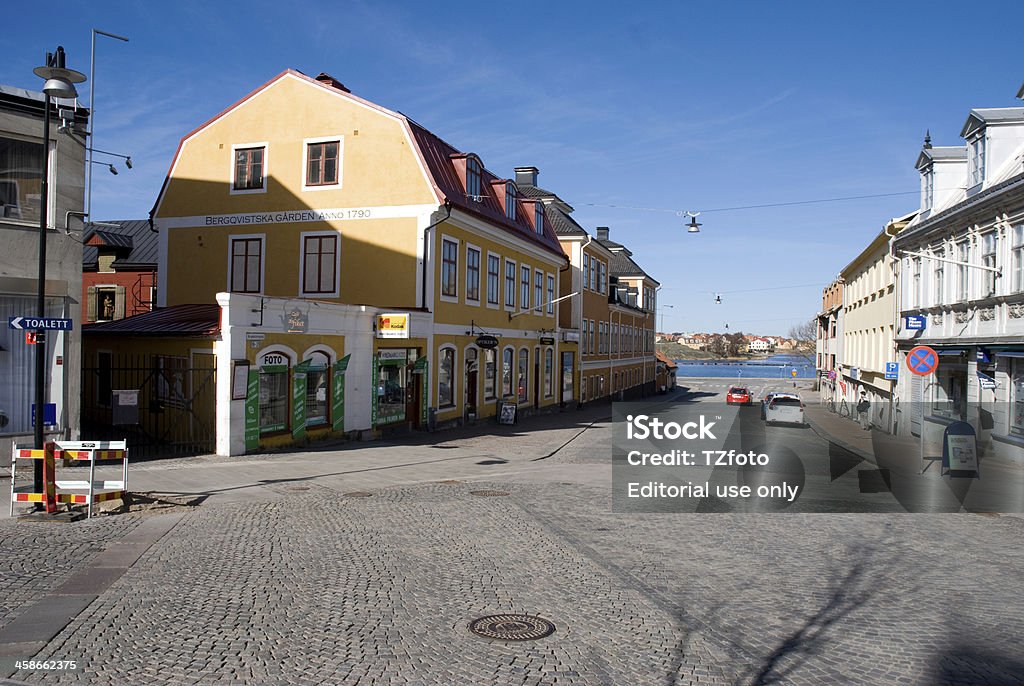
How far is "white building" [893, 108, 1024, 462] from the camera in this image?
801 inches

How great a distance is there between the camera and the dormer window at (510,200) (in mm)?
31703

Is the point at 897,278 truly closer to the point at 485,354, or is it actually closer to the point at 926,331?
the point at 926,331

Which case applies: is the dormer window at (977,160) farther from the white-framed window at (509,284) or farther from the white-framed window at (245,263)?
the white-framed window at (245,263)

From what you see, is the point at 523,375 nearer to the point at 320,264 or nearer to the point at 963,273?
the point at 320,264

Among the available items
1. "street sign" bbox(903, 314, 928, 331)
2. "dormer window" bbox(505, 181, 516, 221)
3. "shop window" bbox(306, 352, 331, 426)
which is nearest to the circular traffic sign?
"street sign" bbox(903, 314, 928, 331)

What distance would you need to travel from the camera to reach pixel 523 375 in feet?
115

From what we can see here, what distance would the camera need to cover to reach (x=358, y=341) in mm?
21984

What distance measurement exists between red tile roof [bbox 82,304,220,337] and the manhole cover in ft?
41.6

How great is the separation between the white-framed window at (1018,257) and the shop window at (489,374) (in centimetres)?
1712

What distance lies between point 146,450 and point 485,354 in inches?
563

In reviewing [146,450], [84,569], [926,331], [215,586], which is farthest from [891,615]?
[926,331]

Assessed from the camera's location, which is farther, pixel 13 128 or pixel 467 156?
pixel 467 156

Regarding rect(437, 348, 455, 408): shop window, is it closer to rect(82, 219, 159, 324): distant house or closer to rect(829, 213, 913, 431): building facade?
rect(829, 213, 913, 431): building facade

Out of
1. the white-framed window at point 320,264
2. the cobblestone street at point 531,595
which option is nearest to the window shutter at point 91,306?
the white-framed window at point 320,264
